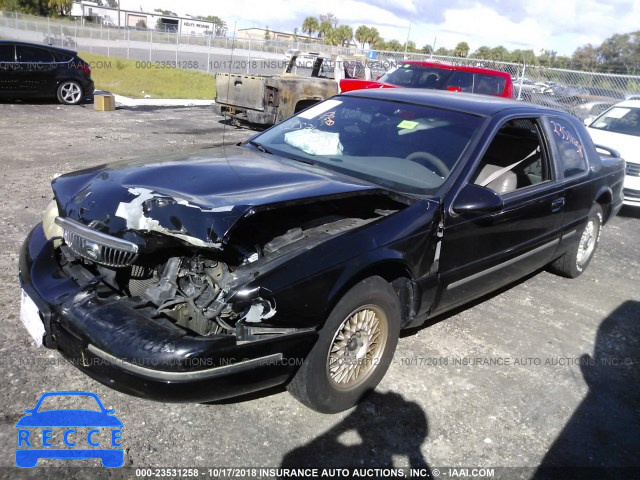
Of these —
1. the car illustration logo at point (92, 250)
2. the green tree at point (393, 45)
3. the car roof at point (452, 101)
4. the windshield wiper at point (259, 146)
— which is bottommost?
the car illustration logo at point (92, 250)

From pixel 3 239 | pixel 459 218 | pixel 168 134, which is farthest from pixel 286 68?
pixel 459 218

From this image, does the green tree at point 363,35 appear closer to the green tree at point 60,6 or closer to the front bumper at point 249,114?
the green tree at point 60,6

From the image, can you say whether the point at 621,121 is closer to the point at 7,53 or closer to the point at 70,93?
the point at 70,93

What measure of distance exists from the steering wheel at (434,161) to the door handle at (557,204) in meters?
1.25

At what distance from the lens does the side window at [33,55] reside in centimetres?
1265

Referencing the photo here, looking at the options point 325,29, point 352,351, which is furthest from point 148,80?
point 325,29

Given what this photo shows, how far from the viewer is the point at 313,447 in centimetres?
266

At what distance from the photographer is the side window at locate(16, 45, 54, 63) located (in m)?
12.6

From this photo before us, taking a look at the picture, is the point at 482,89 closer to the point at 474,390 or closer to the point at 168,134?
the point at 168,134

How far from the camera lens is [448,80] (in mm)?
10117

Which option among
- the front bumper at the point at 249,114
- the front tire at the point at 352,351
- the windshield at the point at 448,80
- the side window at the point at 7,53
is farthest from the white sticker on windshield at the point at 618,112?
the side window at the point at 7,53

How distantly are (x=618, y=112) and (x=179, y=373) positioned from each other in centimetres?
941

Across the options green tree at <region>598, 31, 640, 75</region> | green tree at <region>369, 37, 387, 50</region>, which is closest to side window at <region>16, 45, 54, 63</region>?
green tree at <region>598, 31, 640, 75</region>

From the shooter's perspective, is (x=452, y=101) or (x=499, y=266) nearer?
(x=499, y=266)
